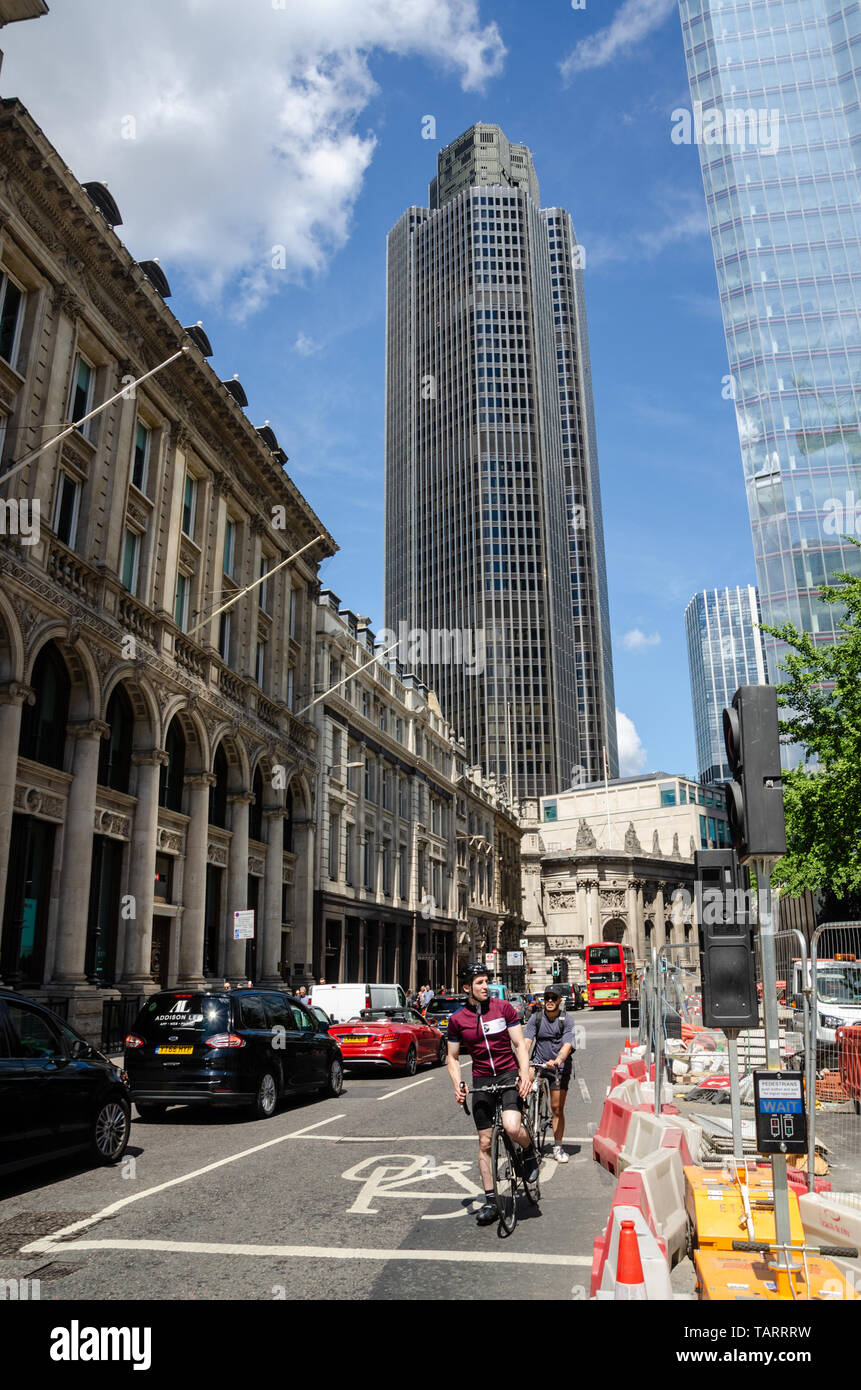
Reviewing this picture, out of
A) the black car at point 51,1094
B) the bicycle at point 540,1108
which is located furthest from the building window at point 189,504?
the bicycle at point 540,1108

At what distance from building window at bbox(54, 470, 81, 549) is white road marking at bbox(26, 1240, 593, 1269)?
57.0 ft

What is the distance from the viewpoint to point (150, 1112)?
14469 mm

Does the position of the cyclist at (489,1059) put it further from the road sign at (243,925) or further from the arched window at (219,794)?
the arched window at (219,794)

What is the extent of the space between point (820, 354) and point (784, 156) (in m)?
16.7

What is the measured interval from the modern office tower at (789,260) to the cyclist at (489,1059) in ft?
186

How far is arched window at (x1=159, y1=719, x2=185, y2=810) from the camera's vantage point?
2616 cm

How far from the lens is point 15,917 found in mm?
19203

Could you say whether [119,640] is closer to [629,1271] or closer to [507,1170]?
[507,1170]

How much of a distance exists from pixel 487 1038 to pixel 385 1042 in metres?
12.6

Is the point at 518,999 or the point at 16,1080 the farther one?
the point at 518,999

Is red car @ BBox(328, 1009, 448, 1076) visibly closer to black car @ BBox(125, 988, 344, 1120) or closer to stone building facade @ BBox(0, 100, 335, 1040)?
stone building facade @ BBox(0, 100, 335, 1040)

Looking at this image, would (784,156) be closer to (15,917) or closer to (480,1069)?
(15,917)

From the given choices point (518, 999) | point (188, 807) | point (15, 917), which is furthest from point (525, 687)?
point (15, 917)

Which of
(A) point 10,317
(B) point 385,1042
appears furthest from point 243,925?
(A) point 10,317
